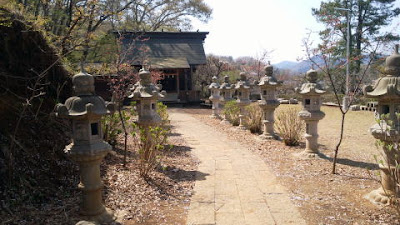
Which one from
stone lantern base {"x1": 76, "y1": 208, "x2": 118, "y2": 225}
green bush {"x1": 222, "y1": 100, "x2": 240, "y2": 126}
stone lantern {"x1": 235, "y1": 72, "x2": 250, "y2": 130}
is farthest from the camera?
green bush {"x1": 222, "y1": 100, "x2": 240, "y2": 126}

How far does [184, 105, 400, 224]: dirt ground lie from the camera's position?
4.70 metres

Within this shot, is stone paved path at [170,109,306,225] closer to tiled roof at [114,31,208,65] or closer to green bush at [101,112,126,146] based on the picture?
green bush at [101,112,126,146]

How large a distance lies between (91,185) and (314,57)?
616 centimetres

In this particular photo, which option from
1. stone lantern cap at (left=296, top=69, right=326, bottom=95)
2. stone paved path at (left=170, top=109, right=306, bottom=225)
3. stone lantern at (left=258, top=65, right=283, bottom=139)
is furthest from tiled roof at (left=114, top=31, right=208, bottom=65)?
stone lantern cap at (left=296, top=69, right=326, bottom=95)

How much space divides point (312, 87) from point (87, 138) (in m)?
6.24

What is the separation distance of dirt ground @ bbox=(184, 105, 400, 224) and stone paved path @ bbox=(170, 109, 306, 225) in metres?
0.31

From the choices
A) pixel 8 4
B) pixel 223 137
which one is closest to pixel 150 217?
pixel 8 4

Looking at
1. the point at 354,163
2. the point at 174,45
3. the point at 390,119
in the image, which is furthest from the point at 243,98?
the point at 174,45

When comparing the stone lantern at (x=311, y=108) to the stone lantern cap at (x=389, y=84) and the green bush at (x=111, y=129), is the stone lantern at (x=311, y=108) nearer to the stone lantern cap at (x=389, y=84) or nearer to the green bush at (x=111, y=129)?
the stone lantern cap at (x=389, y=84)

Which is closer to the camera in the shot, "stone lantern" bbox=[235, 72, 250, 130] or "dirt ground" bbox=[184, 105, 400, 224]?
"dirt ground" bbox=[184, 105, 400, 224]

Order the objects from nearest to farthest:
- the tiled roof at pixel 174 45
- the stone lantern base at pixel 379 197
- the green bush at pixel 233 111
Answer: the stone lantern base at pixel 379 197, the green bush at pixel 233 111, the tiled roof at pixel 174 45

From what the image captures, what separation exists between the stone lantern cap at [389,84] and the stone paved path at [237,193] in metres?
2.47

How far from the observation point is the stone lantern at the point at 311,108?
8.09 metres

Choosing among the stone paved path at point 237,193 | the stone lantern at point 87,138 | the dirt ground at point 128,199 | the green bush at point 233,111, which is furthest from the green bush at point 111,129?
the green bush at point 233,111
